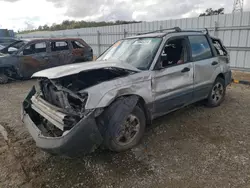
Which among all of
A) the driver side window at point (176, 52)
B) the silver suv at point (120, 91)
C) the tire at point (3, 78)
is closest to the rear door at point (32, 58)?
the tire at point (3, 78)

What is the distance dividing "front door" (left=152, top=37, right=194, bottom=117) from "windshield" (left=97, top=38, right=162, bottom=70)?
20 centimetres

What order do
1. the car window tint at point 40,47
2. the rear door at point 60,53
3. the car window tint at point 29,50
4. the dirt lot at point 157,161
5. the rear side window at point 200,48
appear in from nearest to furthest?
the dirt lot at point 157,161, the rear side window at point 200,48, the car window tint at point 29,50, the car window tint at point 40,47, the rear door at point 60,53

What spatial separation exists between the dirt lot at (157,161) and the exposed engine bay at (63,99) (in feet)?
1.71

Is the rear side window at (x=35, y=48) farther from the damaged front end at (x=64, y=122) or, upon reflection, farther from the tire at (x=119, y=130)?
the tire at (x=119, y=130)

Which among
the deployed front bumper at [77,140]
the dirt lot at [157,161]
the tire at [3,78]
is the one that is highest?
the deployed front bumper at [77,140]

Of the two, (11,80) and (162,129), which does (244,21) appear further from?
(11,80)

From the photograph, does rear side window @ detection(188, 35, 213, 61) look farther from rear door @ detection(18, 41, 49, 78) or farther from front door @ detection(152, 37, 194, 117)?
rear door @ detection(18, 41, 49, 78)

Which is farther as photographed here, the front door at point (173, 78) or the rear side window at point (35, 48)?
the rear side window at point (35, 48)

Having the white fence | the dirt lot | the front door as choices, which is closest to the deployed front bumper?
the dirt lot

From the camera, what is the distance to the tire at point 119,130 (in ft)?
9.04

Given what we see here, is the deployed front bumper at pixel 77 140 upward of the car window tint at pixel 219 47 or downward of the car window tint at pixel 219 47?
Answer: downward

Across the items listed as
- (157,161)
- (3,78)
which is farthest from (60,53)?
(157,161)

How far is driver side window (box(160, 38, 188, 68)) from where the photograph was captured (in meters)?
3.97

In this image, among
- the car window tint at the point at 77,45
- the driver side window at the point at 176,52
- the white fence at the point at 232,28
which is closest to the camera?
the driver side window at the point at 176,52
